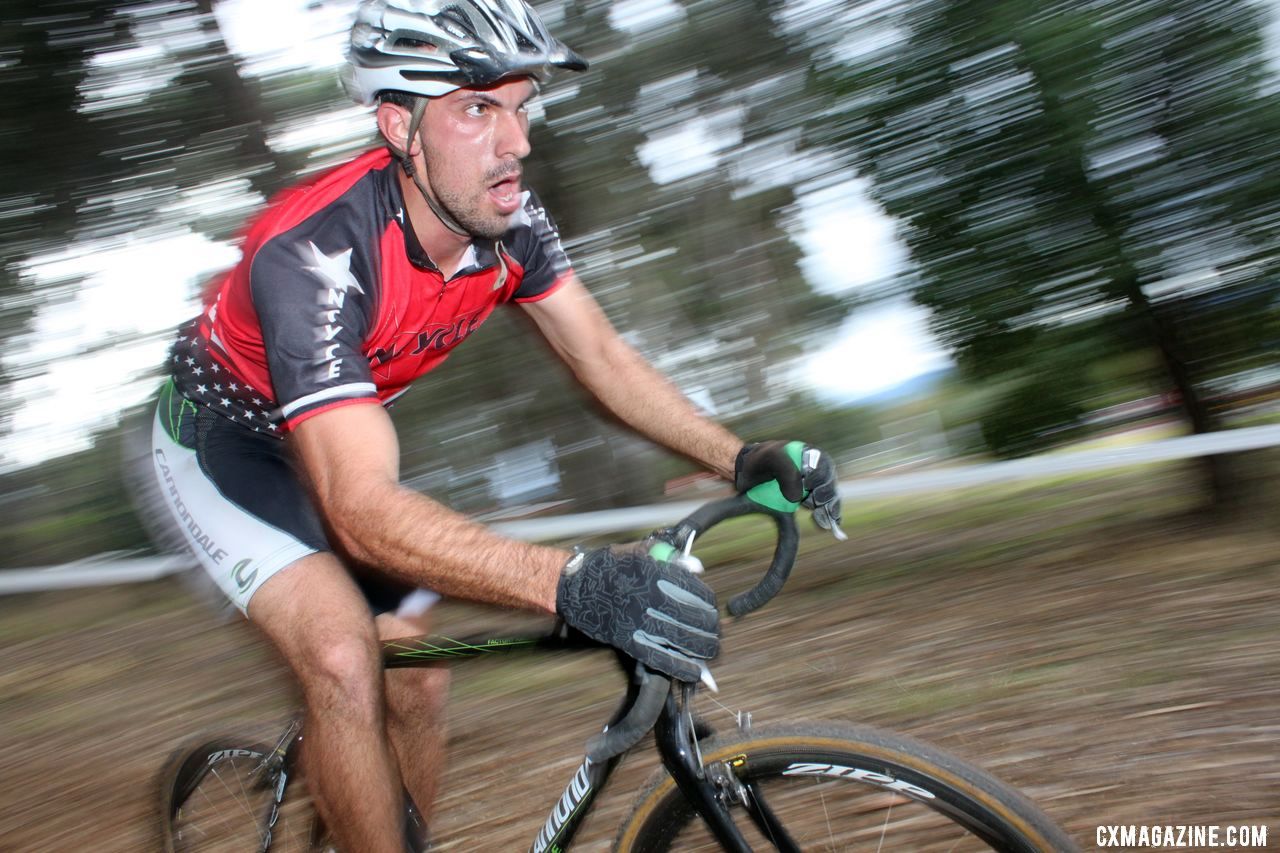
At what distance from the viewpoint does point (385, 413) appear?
2100 mm

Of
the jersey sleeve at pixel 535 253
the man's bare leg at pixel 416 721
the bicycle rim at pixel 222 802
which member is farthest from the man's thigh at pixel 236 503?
the jersey sleeve at pixel 535 253

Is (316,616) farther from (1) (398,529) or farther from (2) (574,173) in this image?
(2) (574,173)

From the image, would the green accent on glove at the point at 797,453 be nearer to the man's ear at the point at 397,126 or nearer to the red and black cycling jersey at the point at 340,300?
the red and black cycling jersey at the point at 340,300

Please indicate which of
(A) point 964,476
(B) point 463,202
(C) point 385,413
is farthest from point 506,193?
(A) point 964,476

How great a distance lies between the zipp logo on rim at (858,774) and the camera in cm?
175

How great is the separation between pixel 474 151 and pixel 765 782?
1530mm

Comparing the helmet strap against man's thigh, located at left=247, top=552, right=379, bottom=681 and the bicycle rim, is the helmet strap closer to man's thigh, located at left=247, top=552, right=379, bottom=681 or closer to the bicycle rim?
man's thigh, located at left=247, top=552, right=379, bottom=681

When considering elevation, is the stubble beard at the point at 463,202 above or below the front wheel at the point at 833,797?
above

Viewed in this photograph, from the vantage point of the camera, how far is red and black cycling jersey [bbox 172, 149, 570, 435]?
81.2 inches

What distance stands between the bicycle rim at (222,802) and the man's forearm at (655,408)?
1.39m

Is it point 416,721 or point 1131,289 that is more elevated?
point 1131,289

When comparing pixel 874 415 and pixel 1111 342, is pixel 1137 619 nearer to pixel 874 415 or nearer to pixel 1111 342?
pixel 1111 342

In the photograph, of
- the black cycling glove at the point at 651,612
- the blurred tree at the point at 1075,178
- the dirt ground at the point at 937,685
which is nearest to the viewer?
the black cycling glove at the point at 651,612

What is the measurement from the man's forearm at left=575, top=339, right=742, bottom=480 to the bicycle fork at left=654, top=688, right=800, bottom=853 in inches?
22.2
